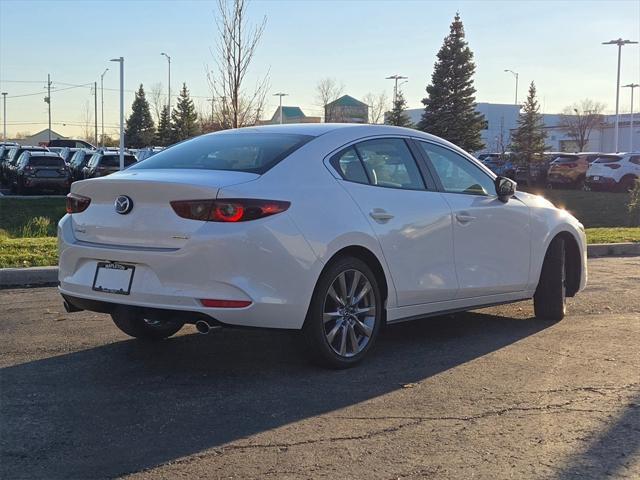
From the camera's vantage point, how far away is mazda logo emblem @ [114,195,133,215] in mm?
4741

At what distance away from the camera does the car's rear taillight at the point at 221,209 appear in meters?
4.51

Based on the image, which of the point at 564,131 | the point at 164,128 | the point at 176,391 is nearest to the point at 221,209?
the point at 176,391

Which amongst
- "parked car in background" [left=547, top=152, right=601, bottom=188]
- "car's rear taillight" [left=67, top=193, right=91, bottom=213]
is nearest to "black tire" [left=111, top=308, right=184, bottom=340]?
"car's rear taillight" [left=67, top=193, right=91, bottom=213]

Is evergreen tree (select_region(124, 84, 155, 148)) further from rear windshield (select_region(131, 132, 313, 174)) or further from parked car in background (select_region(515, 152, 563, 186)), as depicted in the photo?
rear windshield (select_region(131, 132, 313, 174))

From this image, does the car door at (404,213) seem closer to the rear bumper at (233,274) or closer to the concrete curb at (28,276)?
the rear bumper at (233,274)

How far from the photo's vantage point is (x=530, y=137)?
3778 centimetres

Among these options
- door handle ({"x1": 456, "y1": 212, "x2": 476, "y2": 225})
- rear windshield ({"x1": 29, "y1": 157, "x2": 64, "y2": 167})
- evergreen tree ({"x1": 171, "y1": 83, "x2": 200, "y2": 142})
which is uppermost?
evergreen tree ({"x1": 171, "y1": 83, "x2": 200, "y2": 142})

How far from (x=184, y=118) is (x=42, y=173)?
71.3 ft

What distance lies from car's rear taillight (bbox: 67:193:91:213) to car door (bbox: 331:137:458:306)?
1.69 metres

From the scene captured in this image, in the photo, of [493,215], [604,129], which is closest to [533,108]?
[493,215]

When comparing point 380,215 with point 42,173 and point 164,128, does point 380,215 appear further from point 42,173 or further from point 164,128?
point 164,128

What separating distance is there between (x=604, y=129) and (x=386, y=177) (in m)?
81.6

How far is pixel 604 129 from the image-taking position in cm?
8069

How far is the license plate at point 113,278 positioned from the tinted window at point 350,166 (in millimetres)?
1576
